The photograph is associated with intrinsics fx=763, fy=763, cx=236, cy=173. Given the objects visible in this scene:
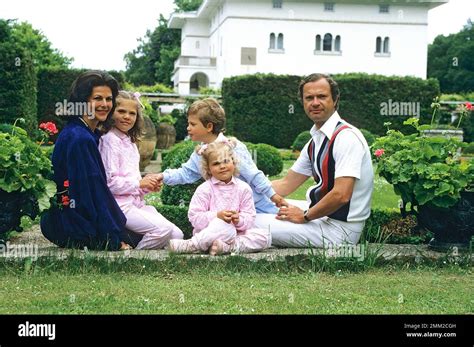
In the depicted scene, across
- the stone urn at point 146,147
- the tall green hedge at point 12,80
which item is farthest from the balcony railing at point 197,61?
the stone urn at point 146,147

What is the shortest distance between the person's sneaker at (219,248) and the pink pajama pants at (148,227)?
1.73 feet

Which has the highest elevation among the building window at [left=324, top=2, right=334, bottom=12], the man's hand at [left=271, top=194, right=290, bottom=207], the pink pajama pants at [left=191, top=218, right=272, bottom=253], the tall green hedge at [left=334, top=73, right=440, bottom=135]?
the building window at [left=324, top=2, right=334, bottom=12]

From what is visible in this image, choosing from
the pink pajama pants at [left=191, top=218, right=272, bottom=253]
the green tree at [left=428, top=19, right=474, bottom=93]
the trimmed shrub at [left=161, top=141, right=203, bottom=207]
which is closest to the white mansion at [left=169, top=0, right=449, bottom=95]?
the green tree at [left=428, top=19, right=474, bottom=93]

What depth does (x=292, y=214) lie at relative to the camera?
6.46 m

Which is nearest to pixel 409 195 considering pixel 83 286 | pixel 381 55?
pixel 83 286

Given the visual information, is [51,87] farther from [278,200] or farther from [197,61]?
[197,61]

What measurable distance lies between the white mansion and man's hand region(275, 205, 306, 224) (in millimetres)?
40442

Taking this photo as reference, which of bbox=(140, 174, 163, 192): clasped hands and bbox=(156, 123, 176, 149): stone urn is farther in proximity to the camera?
bbox=(156, 123, 176, 149): stone urn

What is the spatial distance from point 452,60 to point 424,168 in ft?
148

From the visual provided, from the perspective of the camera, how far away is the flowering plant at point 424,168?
20.8ft

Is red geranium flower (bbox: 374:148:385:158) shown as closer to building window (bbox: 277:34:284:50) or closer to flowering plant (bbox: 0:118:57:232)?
flowering plant (bbox: 0:118:57:232)

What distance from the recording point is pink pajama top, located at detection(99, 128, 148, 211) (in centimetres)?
650

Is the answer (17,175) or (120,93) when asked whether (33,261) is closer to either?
(17,175)

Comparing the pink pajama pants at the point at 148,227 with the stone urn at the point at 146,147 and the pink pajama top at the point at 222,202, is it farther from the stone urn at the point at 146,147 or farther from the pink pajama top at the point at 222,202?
the stone urn at the point at 146,147
